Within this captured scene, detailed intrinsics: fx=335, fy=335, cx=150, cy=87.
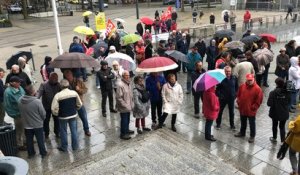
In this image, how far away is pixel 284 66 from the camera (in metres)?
10.0

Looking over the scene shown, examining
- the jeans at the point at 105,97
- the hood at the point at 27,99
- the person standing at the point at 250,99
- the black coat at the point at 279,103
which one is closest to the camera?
the hood at the point at 27,99

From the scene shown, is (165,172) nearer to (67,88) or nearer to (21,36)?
(67,88)

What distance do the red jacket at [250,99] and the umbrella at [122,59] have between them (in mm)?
3458

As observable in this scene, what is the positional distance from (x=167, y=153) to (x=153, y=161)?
16.3 inches

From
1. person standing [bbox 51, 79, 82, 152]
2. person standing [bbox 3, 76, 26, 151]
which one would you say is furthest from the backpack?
person standing [bbox 3, 76, 26, 151]

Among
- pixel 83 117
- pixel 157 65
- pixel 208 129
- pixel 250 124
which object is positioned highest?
pixel 157 65

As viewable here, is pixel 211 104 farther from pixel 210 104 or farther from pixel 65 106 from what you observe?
pixel 65 106

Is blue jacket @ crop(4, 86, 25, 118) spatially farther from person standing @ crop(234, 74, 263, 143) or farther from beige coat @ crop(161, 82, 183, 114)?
person standing @ crop(234, 74, 263, 143)

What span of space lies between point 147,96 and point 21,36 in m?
21.5

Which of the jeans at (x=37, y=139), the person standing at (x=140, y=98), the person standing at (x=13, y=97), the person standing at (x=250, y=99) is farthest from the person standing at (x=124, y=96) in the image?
the person standing at (x=250, y=99)

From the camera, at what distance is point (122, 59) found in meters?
9.88

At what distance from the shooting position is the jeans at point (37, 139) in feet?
22.5

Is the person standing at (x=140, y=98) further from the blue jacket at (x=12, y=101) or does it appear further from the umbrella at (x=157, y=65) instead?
the blue jacket at (x=12, y=101)

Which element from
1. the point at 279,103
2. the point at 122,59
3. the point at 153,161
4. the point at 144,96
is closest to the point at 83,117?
the point at 144,96
